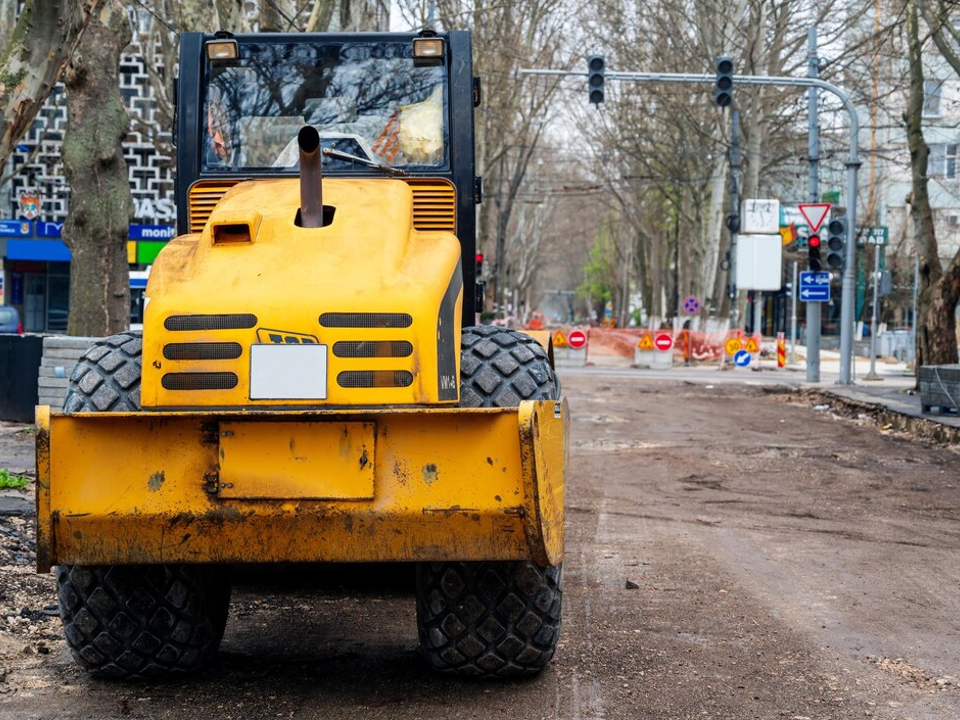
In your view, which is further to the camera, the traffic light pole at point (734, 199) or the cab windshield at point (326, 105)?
the traffic light pole at point (734, 199)

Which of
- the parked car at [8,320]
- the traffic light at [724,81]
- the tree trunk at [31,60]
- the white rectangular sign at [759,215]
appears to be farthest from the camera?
the white rectangular sign at [759,215]

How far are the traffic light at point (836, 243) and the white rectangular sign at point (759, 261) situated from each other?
31.0ft

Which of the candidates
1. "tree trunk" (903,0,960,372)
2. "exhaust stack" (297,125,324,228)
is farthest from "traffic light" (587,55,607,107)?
"exhaust stack" (297,125,324,228)

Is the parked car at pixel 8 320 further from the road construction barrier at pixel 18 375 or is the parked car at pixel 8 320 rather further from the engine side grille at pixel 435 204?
the engine side grille at pixel 435 204

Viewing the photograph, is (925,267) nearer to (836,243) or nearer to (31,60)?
(836,243)

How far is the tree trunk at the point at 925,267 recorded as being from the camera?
78.5ft

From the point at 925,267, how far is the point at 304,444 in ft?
73.7

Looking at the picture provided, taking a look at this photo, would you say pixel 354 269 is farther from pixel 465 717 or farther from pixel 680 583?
pixel 680 583

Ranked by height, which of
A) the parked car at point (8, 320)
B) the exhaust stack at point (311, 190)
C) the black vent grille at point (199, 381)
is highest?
the exhaust stack at point (311, 190)

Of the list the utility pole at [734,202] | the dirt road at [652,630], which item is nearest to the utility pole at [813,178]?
the utility pole at [734,202]

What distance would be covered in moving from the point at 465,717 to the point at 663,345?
38.1 meters

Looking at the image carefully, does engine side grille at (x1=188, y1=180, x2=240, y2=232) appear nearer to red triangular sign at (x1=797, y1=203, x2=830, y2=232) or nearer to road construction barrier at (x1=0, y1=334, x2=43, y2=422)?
road construction barrier at (x1=0, y1=334, x2=43, y2=422)

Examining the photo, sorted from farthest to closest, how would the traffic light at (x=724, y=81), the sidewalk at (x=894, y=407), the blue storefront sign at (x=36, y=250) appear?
1. the blue storefront sign at (x=36, y=250)
2. the traffic light at (x=724, y=81)
3. the sidewalk at (x=894, y=407)

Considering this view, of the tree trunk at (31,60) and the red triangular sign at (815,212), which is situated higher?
the red triangular sign at (815,212)
